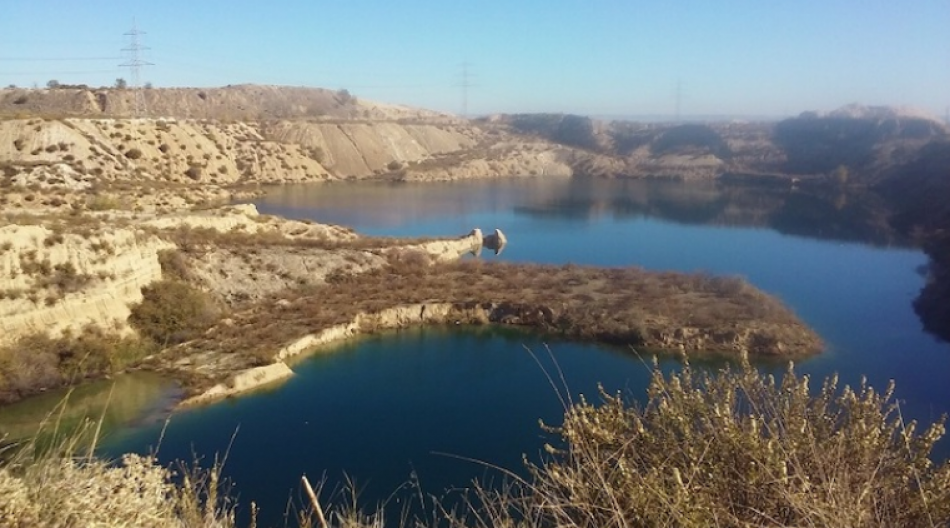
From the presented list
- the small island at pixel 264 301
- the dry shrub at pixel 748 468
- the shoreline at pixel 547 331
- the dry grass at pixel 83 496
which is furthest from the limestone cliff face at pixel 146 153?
the dry shrub at pixel 748 468

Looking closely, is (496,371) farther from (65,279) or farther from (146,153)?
(146,153)

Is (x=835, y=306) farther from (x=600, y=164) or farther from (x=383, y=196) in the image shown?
(x=600, y=164)

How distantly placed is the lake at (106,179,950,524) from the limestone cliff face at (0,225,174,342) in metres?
4.21

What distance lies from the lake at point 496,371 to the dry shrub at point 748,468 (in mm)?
715

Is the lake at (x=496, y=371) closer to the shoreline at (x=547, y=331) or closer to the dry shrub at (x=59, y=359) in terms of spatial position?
the shoreline at (x=547, y=331)

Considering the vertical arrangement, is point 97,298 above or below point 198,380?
above

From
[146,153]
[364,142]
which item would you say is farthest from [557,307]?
[364,142]

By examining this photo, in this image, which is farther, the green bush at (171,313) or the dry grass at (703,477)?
the green bush at (171,313)

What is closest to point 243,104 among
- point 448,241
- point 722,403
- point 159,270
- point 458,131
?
point 458,131

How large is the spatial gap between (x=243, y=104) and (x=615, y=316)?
83.5 meters

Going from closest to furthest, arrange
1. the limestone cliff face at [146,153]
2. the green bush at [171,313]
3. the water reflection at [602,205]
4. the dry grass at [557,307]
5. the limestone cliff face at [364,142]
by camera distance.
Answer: the green bush at [171,313] < the dry grass at [557,307] < the limestone cliff face at [146,153] < the water reflection at [602,205] < the limestone cliff face at [364,142]

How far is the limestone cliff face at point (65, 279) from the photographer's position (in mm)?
15102

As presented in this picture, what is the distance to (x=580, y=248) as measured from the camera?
33.9 meters

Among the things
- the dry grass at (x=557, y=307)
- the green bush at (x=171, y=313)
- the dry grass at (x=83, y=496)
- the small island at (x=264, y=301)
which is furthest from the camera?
the dry grass at (x=557, y=307)
